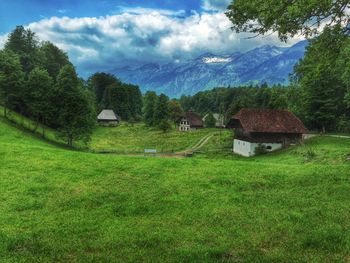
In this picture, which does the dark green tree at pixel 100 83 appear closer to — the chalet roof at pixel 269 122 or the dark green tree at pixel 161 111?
the dark green tree at pixel 161 111

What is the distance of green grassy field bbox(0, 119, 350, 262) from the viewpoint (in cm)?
959

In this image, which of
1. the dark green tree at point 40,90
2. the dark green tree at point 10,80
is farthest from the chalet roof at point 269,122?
the dark green tree at point 10,80

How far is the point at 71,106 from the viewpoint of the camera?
49375 millimetres

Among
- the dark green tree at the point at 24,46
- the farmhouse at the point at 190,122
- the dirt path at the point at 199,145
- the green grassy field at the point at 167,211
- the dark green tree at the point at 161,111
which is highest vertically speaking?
the dark green tree at the point at 24,46

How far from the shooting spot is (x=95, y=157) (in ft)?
74.4

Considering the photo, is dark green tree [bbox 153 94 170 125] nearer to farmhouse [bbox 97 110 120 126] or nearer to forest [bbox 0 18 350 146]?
forest [bbox 0 18 350 146]

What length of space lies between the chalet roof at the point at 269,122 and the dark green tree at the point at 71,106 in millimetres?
29096

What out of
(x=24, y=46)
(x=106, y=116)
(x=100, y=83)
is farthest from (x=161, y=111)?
(x=100, y=83)

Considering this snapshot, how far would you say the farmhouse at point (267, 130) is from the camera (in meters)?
62.0

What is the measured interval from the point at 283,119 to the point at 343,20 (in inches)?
2111

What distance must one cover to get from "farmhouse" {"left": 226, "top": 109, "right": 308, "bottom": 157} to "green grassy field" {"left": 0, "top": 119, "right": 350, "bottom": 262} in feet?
133

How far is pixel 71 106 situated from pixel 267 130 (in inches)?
1349

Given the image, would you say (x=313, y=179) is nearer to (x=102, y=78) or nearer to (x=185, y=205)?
(x=185, y=205)

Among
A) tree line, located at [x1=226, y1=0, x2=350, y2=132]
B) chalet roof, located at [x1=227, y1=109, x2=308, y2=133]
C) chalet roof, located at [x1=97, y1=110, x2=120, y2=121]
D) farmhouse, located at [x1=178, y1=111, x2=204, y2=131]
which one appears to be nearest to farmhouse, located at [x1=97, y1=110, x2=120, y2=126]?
chalet roof, located at [x1=97, y1=110, x2=120, y2=121]
